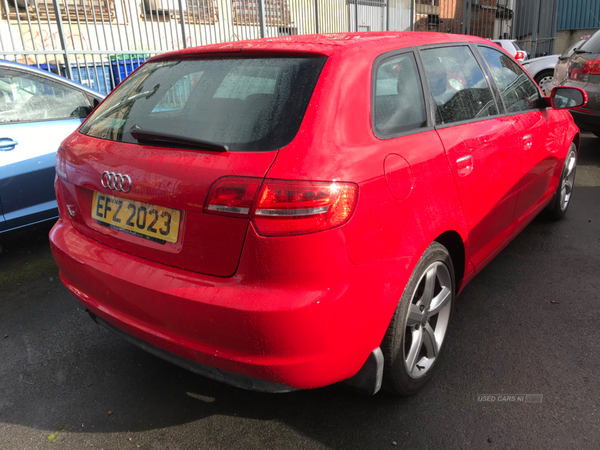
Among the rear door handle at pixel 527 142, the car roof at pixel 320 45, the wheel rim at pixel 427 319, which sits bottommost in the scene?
the wheel rim at pixel 427 319

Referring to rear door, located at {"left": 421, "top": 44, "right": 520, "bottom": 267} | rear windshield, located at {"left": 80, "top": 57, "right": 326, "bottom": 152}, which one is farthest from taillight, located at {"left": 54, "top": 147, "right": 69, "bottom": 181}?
rear door, located at {"left": 421, "top": 44, "right": 520, "bottom": 267}

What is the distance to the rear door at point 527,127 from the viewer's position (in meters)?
3.18

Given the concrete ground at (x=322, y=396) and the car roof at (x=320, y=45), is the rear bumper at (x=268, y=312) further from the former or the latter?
the car roof at (x=320, y=45)

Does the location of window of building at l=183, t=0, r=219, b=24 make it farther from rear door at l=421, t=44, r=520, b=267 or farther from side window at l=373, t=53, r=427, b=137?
side window at l=373, t=53, r=427, b=137

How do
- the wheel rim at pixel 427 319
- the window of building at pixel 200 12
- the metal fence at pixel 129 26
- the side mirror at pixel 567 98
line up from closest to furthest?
the wheel rim at pixel 427 319
the side mirror at pixel 567 98
the metal fence at pixel 129 26
the window of building at pixel 200 12

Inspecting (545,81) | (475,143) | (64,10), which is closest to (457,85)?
(475,143)

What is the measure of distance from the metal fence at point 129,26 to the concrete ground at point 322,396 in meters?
4.95

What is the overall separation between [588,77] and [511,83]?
3.97 metres

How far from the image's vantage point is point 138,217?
2.03 metres

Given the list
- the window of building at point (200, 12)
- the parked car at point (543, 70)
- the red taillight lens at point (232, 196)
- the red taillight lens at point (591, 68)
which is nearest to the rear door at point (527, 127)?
the red taillight lens at point (232, 196)

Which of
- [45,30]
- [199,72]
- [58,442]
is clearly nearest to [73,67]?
[45,30]

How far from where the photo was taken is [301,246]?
5.67 ft

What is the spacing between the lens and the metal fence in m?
6.91

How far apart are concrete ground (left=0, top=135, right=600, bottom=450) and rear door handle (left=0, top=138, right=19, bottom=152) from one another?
118cm
